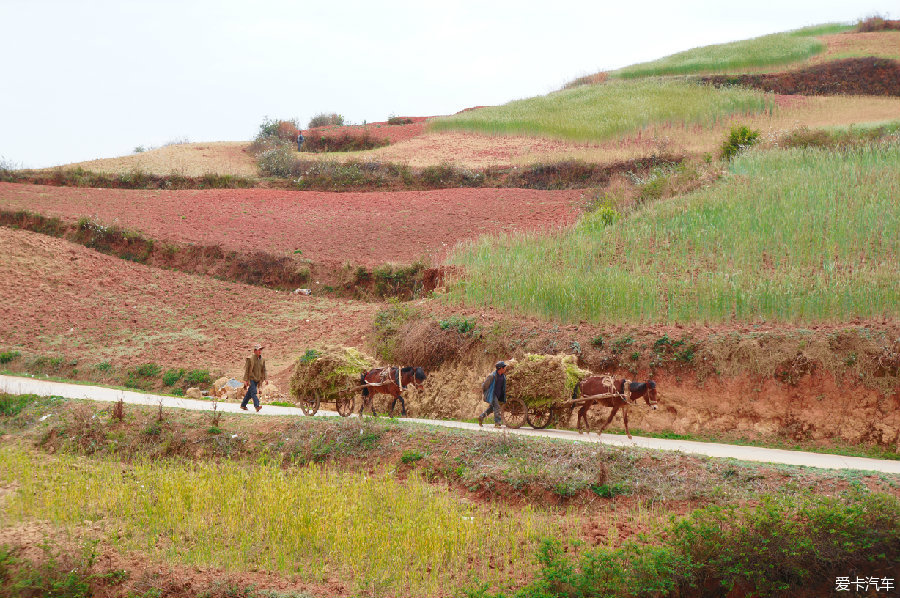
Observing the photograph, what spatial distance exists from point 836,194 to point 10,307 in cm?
2646

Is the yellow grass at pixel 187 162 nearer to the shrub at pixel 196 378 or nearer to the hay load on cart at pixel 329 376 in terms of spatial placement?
the shrub at pixel 196 378

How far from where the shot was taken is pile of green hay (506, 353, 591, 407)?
15.2 metres

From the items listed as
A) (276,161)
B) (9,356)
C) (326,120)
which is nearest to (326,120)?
(326,120)

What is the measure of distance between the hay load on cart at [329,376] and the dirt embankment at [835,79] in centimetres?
4424

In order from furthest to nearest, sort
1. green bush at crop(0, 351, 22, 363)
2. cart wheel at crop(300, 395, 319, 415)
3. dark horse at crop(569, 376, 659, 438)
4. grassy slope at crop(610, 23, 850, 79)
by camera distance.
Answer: grassy slope at crop(610, 23, 850, 79) < green bush at crop(0, 351, 22, 363) < cart wheel at crop(300, 395, 319, 415) < dark horse at crop(569, 376, 659, 438)

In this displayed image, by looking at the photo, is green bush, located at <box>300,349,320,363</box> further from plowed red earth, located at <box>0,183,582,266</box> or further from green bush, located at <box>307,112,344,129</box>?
green bush, located at <box>307,112,344,129</box>

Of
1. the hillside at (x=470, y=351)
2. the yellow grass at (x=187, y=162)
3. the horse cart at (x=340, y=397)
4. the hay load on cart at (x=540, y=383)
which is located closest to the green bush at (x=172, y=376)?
the hillside at (x=470, y=351)

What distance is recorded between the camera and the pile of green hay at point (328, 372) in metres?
16.2

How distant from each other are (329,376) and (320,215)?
21674mm

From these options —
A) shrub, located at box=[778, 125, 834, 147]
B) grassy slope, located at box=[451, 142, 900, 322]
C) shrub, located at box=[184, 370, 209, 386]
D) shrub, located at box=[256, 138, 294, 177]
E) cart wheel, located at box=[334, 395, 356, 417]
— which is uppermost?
shrub, located at box=[256, 138, 294, 177]

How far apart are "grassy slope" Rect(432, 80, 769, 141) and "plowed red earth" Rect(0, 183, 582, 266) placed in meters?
11.0

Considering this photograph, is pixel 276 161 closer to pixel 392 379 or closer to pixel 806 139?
pixel 806 139

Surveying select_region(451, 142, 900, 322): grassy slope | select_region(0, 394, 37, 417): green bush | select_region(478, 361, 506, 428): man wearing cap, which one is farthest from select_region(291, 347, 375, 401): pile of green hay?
select_region(0, 394, 37, 417): green bush

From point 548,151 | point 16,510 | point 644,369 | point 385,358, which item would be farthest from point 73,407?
point 548,151
